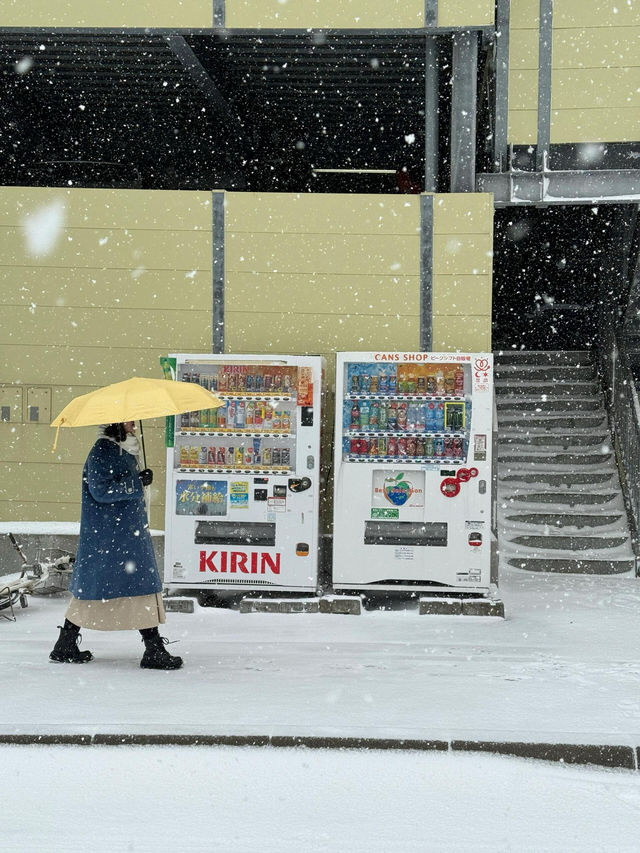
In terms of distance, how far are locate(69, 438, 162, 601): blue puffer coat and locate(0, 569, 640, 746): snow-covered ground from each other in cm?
55

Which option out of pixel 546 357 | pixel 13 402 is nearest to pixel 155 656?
pixel 13 402

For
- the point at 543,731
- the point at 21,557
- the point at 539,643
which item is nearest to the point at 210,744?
the point at 543,731

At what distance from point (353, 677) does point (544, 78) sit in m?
7.20

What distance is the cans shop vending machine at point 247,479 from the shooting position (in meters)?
9.20

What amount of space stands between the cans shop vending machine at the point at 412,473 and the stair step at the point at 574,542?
2389mm

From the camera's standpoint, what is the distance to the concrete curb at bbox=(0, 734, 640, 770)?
4.93 m

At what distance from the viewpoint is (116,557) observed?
6668 millimetres

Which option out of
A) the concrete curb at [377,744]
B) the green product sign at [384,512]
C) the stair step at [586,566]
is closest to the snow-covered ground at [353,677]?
the concrete curb at [377,744]

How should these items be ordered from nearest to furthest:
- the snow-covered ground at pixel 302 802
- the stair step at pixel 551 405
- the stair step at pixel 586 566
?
the snow-covered ground at pixel 302 802 → the stair step at pixel 586 566 → the stair step at pixel 551 405

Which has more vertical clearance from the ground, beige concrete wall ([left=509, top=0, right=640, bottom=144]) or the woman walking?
beige concrete wall ([left=509, top=0, right=640, bottom=144])

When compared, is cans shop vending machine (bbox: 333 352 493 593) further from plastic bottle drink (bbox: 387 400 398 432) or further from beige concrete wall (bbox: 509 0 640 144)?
beige concrete wall (bbox: 509 0 640 144)

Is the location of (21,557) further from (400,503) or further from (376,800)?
(376,800)

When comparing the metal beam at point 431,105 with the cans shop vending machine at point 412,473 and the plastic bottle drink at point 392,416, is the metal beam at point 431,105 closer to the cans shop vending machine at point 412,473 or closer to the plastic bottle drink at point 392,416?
the cans shop vending machine at point 412,473

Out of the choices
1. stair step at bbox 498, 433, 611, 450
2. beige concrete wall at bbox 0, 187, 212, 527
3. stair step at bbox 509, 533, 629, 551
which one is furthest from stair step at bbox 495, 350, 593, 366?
beige concrete wall at bbox 0, 187, 212, 527
